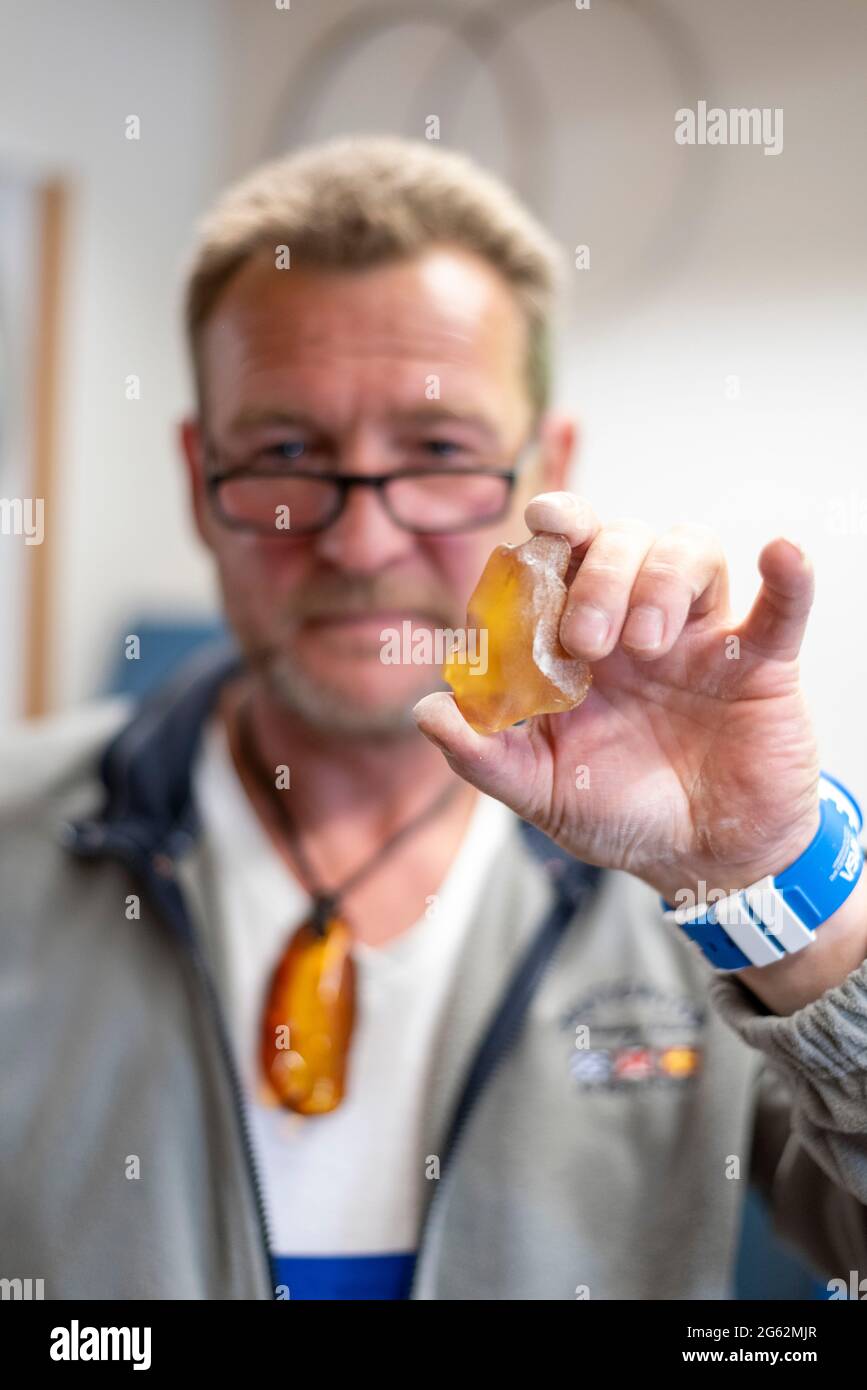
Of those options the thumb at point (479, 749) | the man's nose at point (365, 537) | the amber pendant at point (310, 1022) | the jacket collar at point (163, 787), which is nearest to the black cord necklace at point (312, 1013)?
the amber pendant at point (310, 1022)

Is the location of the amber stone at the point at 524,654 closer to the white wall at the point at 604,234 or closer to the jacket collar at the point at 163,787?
the white wall at the point at 604,234

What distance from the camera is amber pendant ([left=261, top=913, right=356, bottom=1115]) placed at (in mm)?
772

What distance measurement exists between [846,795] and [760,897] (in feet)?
0.20

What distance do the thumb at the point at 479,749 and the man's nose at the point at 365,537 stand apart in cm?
31

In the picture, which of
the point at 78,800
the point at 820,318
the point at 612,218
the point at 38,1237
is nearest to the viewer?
the point at 38,1237

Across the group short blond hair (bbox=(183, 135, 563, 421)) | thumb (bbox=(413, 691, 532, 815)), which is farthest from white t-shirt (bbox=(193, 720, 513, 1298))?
short blond hair (bbox=(183, 135, 563, 421))

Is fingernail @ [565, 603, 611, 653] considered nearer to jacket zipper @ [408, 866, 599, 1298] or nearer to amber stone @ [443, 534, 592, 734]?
amber stone @ [443, 534, 592, 734]

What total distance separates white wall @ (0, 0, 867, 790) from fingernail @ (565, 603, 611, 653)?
0.09m

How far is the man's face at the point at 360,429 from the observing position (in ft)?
2.58

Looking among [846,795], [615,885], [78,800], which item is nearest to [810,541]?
[615,885]

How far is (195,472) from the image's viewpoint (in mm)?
972

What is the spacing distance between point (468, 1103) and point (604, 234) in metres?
1.62

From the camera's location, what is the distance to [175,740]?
946 mm
